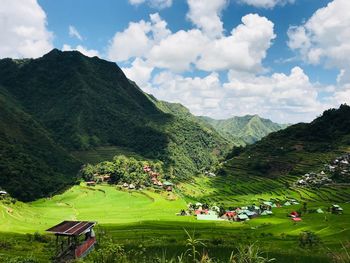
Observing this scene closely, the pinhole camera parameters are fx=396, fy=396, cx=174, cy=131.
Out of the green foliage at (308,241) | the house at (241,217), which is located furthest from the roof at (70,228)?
the house at (241,217)

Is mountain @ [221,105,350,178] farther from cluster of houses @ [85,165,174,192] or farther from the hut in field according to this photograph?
the hut in field

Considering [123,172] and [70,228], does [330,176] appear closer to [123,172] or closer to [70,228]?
[123,172]

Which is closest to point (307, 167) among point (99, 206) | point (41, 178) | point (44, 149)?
point (99, 206)

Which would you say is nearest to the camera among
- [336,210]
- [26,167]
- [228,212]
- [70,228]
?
[70,228]

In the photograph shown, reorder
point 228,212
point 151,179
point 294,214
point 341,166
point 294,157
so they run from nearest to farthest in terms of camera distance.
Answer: point 294,214, point 228,212, point 341,166, point 151,179, point 294,157

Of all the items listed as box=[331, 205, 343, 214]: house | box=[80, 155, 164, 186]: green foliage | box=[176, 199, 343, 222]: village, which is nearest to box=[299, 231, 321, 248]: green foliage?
box=[176, 199, 343, 222]: village

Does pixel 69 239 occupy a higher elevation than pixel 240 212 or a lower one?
higher

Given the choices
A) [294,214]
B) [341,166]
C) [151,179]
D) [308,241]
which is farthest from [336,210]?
[151,179]

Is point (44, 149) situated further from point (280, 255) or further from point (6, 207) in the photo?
point (280, 255)
